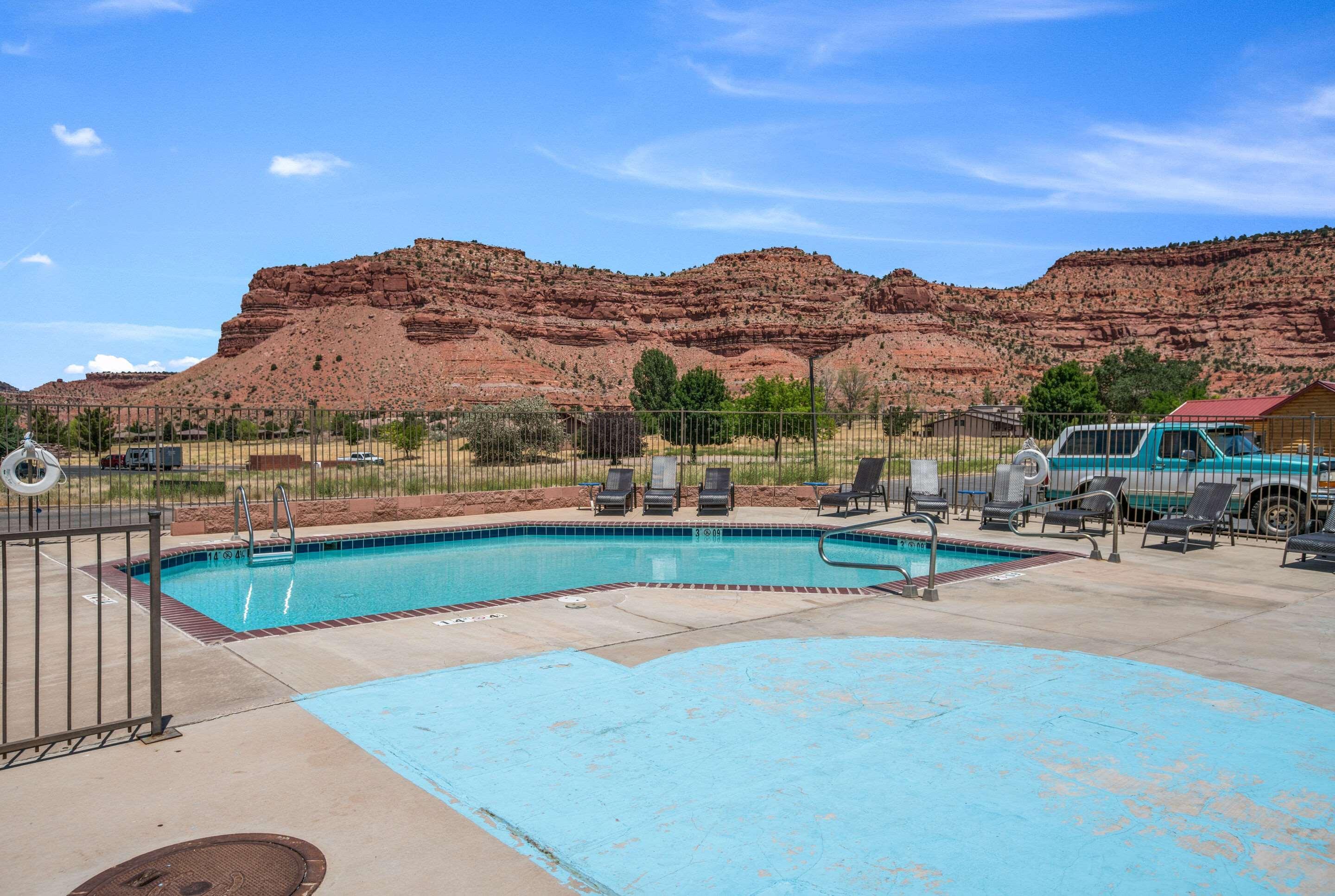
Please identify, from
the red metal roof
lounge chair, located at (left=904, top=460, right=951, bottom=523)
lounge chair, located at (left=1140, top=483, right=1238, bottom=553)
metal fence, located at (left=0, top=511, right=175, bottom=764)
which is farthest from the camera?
the red metal roof

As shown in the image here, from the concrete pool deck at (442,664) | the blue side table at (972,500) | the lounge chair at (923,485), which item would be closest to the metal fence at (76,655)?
the concrete pool deck at (442,664)

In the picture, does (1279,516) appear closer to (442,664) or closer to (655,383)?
(442,664)

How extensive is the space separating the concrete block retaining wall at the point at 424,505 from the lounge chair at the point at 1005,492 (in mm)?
3681

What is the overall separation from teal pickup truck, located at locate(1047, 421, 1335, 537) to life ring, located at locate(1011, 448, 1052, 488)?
113 cm

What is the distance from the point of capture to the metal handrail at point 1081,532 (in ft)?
32.5

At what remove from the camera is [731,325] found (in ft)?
334

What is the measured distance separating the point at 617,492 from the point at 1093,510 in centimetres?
761

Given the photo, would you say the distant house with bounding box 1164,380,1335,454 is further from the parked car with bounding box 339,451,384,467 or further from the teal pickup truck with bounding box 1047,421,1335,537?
the parked car with bounding box 339,451,384,467

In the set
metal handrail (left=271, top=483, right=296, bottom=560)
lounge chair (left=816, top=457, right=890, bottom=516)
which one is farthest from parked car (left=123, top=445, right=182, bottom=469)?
lounge chair (left=816, top=457, right=890, bottom=516)

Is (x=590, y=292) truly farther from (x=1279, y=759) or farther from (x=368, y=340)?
(x=1279, y=759)

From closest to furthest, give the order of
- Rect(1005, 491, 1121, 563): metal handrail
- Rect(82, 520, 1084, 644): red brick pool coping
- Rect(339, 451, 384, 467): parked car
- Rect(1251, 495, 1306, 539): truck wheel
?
Rect(82, 520, 1084, 644): red brick pool coping, Rect(1005, 491, 1121, 563): metal handrail, Rect(1251, 495, 1306, 539): truck wheel, Rect(339, 451, 384, 467): parked car

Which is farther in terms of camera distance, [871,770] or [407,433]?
[407,433]

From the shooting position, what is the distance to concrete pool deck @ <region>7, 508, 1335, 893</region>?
3275mm

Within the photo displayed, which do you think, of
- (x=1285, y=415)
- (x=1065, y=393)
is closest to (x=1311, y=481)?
(x=1285, y=415)
